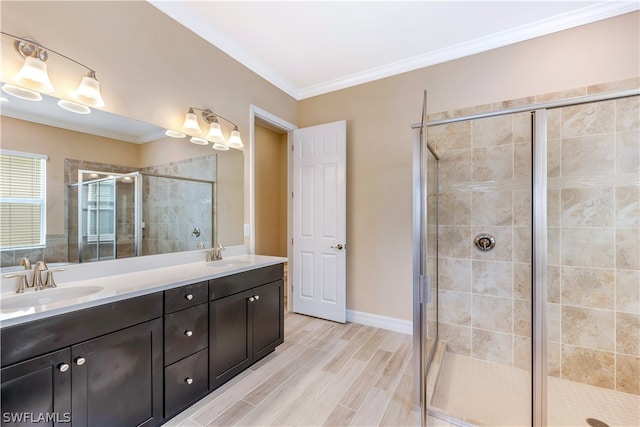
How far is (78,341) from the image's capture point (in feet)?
3.83

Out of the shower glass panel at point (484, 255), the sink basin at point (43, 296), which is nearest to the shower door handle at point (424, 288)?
the shower glass panel at point (484, 255)

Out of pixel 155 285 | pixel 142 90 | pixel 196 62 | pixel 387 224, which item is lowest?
pixel 155 285

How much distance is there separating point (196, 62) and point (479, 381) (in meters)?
3.44

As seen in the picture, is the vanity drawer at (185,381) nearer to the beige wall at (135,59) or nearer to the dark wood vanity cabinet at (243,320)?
the dark wood vanity cabinet at (243,320)

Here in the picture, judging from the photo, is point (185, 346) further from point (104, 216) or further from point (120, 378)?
point (104, 216)

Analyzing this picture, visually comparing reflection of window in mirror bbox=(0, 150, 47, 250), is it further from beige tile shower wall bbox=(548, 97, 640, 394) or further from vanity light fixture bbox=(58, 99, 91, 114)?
beige tile shower wall bbox=(548, 97, 640, 394)

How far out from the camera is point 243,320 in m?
1.99

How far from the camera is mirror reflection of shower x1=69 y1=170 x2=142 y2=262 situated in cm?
153

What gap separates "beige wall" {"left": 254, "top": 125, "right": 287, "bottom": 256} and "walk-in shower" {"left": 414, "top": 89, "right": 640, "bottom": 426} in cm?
241

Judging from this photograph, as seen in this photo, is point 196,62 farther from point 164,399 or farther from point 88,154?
point 164,399

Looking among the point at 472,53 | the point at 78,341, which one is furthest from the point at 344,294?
the point at 472,53

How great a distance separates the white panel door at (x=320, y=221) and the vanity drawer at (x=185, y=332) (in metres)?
1.58

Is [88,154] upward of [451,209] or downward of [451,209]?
upward

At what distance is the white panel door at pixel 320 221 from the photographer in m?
2.99
